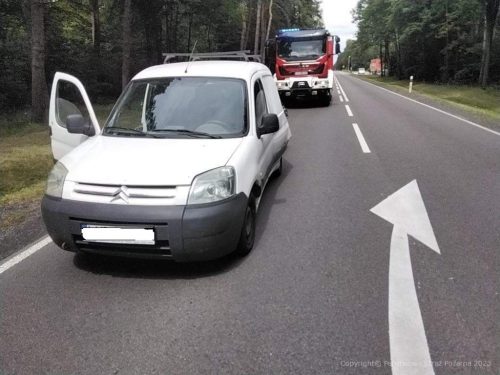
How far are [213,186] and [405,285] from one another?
173 cm

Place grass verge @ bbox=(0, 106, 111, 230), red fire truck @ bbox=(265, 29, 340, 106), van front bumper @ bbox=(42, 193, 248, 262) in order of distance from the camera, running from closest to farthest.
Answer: van front bumper @ bbox=(42, 193, 248, 262), grass verge @ bbox=(0, 106, 111, 230), red fire truck @ bbox=(265, 29, 340, 106)

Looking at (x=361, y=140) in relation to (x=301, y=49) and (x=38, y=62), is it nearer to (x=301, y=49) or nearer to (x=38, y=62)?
(x=38, y=62)

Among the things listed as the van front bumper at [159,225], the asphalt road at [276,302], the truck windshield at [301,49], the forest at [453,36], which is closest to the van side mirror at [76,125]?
the asphalt road at [276,302]

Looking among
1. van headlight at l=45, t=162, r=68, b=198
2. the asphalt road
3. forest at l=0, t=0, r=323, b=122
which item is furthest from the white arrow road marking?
forest at l=0, t=0, r=323, b=122

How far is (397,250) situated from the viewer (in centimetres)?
461

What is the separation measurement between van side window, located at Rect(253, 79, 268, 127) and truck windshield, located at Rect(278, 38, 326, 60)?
45.7ft

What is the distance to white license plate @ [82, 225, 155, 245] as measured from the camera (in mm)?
3836

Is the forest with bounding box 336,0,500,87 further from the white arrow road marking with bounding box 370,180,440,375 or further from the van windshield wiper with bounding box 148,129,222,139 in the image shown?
the van windshield wiper with bounding box 148,129,222,139

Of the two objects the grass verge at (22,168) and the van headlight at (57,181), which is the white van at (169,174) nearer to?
the van headlight at (57,181)

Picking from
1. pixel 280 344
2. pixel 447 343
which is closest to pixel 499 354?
pixel 447 343

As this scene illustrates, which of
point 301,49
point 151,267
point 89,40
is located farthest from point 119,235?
point 89,40

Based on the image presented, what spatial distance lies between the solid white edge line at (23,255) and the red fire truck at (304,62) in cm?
1538

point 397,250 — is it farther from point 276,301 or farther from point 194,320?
point 194,320

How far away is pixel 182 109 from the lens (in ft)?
17.0
